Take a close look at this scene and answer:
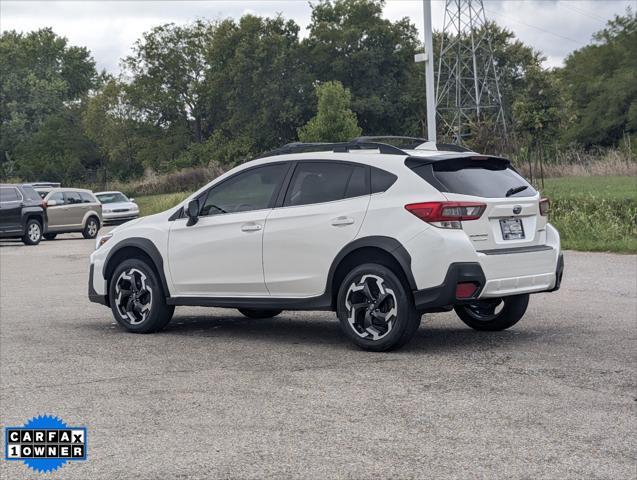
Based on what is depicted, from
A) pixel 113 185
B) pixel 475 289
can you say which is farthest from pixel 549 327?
pixel 113 185

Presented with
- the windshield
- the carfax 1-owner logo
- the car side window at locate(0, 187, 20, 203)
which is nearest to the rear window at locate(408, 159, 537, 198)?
the carfax 1-owner logo

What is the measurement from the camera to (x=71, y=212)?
106 feet

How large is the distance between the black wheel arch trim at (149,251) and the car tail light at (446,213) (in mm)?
2796

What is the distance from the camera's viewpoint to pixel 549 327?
10.0 meters

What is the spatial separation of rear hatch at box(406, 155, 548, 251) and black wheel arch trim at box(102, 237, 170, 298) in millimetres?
2676

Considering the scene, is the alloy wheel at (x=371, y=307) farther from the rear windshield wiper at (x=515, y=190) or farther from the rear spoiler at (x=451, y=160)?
the rear windshield wiper at (x=515, y=190)

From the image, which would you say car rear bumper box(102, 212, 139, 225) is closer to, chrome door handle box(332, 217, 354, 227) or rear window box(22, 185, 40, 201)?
rear window box(22, 185, 40, 201)

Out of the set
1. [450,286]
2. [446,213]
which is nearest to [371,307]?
[450,286]

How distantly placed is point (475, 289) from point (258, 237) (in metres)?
2.10

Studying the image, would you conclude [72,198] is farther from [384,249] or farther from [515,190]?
[384,249]

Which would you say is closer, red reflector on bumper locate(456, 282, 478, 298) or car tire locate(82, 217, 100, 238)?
red reflector on bumper locate(456, 282, 478, 298)

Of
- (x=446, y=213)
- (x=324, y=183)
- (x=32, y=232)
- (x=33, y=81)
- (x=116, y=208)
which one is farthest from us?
(x=33, y=81)

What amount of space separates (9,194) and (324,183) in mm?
22323

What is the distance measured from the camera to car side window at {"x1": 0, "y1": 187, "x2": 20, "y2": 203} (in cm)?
2942
